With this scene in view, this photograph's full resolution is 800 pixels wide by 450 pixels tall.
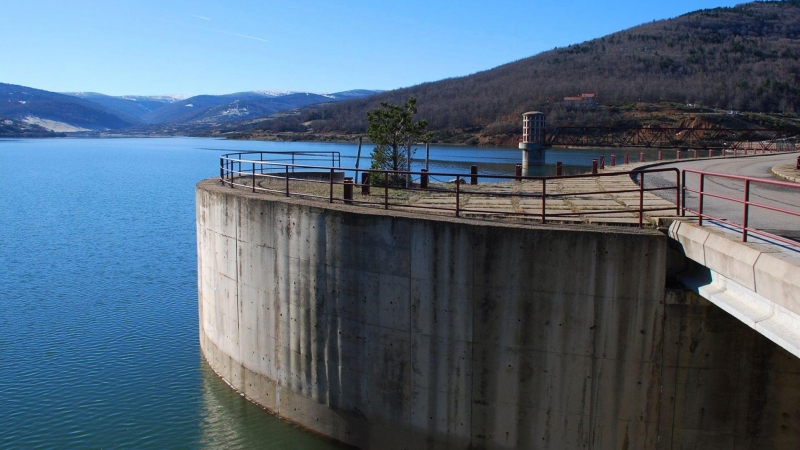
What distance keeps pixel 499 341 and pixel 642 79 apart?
147m

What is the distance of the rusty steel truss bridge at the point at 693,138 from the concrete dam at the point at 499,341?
3019 cm

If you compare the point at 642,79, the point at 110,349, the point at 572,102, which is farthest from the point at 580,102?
the point at 110,349

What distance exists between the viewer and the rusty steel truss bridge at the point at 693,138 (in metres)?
43.8

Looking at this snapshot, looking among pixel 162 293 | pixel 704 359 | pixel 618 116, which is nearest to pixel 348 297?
pixel 704 359

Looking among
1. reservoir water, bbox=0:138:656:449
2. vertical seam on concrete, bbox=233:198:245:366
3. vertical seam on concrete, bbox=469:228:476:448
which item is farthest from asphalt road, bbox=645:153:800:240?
vertical seam on concrete, bbox=233:198:245:366

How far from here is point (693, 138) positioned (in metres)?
75.5

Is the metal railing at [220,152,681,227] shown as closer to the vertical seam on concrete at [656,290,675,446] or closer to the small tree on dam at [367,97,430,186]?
the vertical seam on concrete at [656,290,675,446]

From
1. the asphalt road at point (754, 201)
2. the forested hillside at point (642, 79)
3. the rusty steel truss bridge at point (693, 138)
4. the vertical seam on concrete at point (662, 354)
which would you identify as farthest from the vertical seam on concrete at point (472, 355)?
the forested hillside at point (642, 79)

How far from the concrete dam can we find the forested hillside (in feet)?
279

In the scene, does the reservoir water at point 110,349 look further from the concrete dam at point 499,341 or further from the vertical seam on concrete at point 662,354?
the vertical seam on concrete at point 662,354

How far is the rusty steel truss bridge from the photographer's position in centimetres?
4384

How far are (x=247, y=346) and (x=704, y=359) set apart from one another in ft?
27.1

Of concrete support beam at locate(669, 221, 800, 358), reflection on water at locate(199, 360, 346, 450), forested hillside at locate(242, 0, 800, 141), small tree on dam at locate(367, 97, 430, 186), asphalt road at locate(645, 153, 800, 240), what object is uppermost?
forested hillside at locate(242, 0, 800, 141)

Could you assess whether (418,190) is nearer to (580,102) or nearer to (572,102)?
(572,102)
